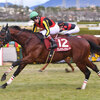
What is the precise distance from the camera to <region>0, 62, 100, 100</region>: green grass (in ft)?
21.9

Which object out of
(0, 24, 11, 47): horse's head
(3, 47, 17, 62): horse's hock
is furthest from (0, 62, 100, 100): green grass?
(3, 47, 17, 62): horse's hock

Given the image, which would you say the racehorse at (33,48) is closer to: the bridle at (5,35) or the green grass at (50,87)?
the bridle at (5,35)

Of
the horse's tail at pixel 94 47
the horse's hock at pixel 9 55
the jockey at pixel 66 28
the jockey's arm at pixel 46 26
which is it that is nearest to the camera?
the jockey's arm at pixel 46 26

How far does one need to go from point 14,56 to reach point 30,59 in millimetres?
6358

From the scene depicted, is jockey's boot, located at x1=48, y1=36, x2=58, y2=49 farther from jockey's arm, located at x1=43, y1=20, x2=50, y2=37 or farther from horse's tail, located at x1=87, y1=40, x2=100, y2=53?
horse's tail, located at x1=87, y1=40, x2=100, y2=53

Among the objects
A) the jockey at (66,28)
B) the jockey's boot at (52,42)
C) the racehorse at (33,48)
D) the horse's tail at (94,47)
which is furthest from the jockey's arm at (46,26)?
the jockey at (66,28)

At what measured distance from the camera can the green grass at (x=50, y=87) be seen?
6662mm

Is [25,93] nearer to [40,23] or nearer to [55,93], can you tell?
[55,93]

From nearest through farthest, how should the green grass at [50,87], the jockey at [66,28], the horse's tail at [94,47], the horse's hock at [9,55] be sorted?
the green grass at [50,87]
the horse's tail at [94,47]
the jockey at [66,28]
the horse's hock at [9,55]

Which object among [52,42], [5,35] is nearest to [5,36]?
[5,35]

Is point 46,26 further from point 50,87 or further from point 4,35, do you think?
point 50,87

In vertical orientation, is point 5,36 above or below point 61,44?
above

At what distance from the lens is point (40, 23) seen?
769 centimetres

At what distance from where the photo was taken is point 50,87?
784 cm
